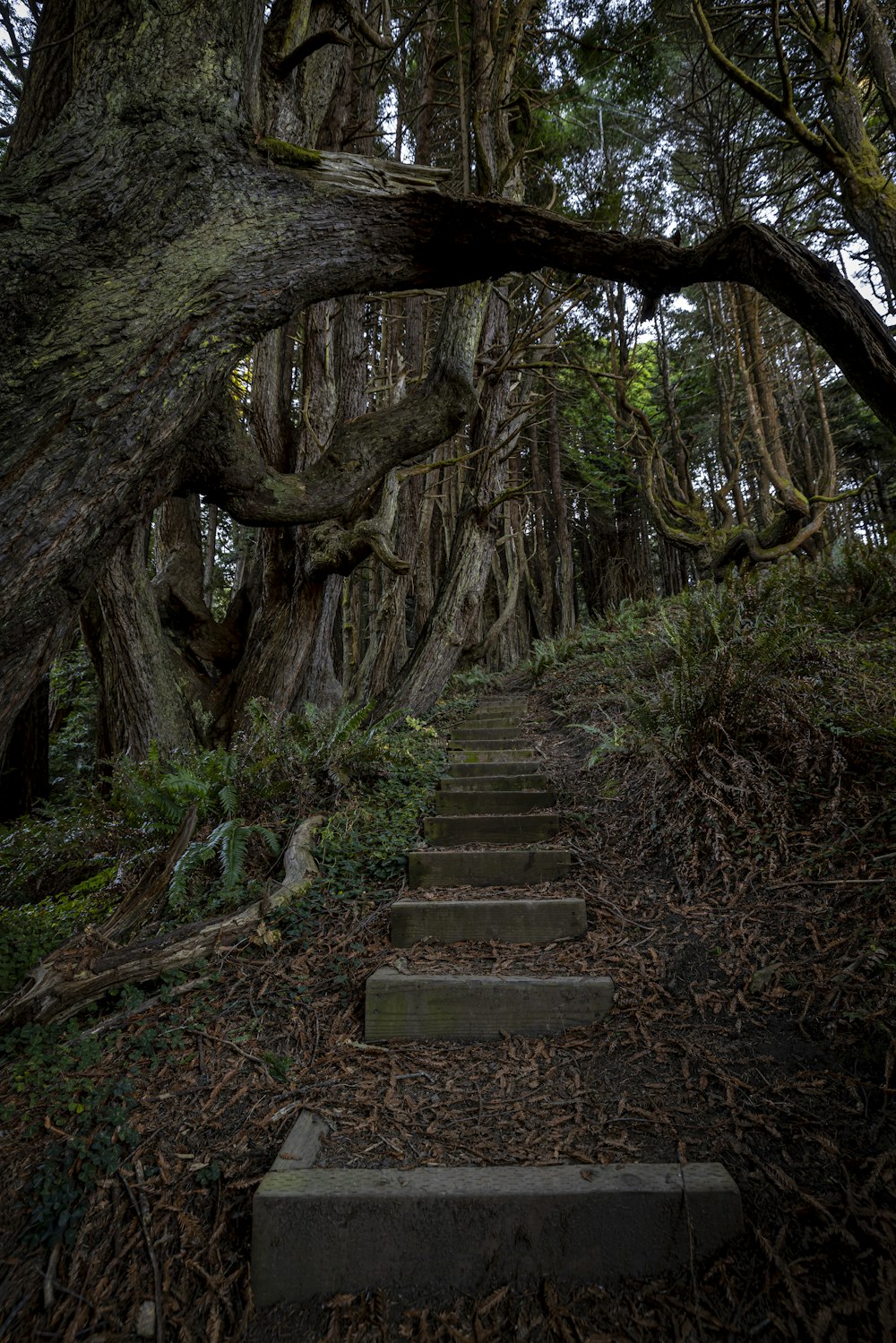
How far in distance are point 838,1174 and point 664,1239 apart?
544 mm

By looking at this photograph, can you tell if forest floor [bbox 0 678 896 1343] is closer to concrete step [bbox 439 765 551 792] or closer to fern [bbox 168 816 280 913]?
fern [bbox 168 816 280 913]

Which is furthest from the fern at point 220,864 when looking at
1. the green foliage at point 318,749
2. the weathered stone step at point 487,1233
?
the weathered stone step at point 487,1233

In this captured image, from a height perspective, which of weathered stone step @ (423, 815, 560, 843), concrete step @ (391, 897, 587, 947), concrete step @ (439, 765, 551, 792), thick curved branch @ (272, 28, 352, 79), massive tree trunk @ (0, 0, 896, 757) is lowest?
concrete step @ (391, 897, 587, 947)

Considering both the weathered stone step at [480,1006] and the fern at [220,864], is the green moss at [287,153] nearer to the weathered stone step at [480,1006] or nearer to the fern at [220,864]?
the fern at [220,864]

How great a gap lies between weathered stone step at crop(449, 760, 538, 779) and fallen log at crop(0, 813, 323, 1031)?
82.3 inches

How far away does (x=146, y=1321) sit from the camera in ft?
5.50

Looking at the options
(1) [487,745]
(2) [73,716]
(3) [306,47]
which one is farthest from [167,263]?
(2) [73,716]

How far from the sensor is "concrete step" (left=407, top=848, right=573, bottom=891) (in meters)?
3.69

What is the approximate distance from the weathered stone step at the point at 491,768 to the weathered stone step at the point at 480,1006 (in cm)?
249

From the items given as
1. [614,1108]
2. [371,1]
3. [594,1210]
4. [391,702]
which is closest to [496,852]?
[614,1108]

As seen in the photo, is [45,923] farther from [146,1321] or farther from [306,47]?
[306,47]

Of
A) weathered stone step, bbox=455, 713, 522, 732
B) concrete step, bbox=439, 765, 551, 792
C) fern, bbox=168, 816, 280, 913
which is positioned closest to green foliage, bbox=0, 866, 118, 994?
fern, bbox=168, 816, 280, 913

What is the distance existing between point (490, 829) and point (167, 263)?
361 centimetres

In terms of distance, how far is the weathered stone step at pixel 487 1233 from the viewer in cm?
175
